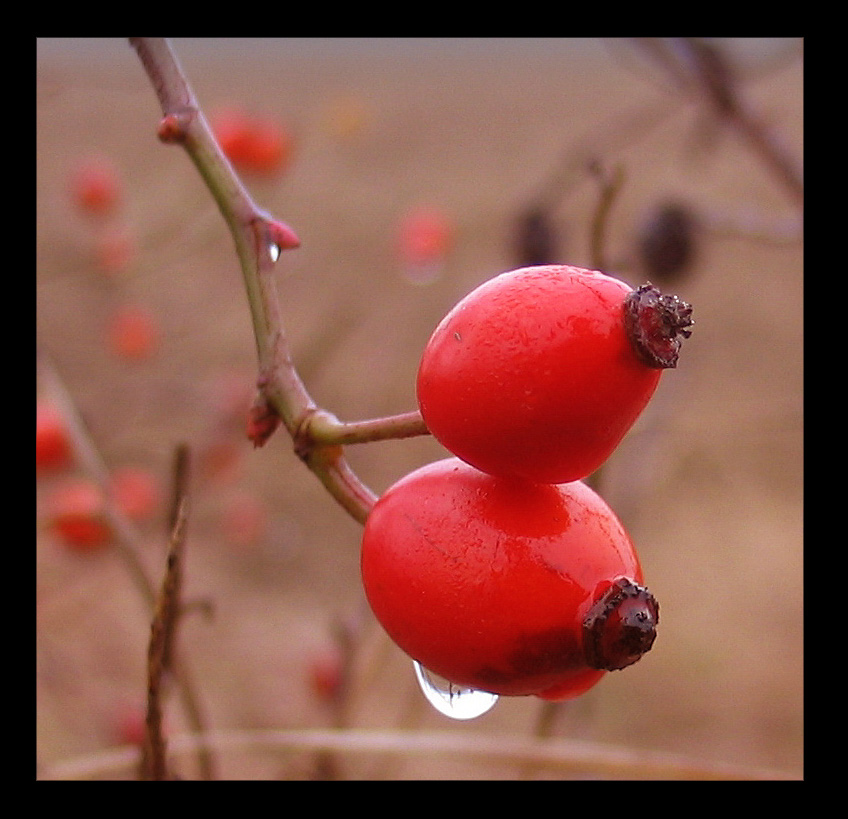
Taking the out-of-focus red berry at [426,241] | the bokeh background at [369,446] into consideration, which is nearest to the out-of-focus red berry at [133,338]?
the bokeh background at [369,446]

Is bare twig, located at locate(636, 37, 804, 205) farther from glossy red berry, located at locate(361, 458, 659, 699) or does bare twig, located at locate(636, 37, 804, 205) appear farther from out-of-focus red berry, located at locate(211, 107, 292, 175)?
out-of-focus red berry, located at locate(211, 107, 292, 175)

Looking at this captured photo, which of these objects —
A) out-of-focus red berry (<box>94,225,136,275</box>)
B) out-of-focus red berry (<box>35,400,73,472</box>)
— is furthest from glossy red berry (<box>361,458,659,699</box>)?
Answer: out-of-focus red berry (<box>94,225,136,275</box>)

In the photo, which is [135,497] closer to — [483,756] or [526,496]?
[483,756]

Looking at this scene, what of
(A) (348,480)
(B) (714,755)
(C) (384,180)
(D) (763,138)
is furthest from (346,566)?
(C) (384,180)

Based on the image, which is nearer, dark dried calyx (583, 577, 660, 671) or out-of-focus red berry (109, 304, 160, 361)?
dark dried calyx (583, 577, 660, 671)

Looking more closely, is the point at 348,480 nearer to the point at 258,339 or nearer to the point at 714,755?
the point at 258,339

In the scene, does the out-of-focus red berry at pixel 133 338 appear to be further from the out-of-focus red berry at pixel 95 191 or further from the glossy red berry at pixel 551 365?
the glossy red berry at pixel 551 365
